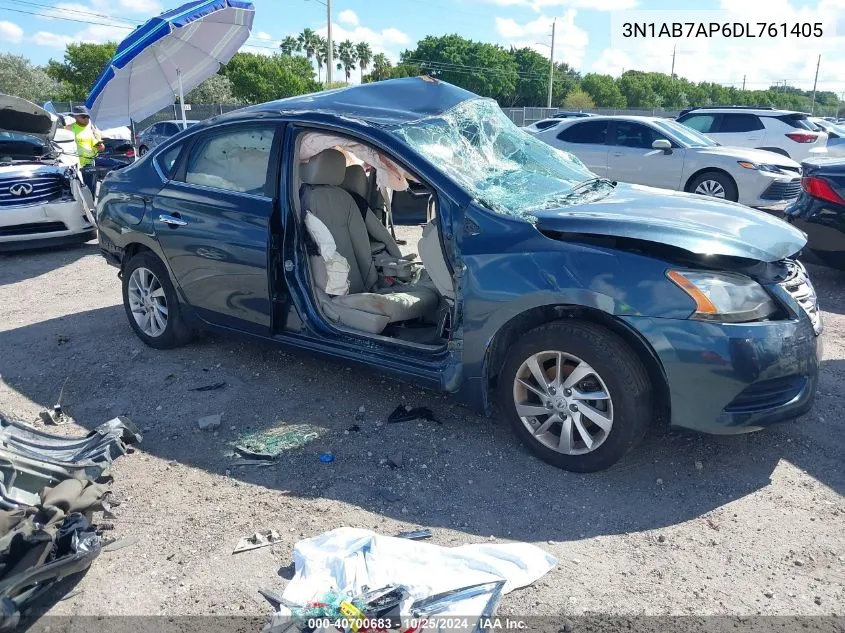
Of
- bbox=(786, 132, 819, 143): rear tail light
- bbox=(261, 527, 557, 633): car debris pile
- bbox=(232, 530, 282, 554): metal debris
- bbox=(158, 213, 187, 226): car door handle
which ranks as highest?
bbox=(786, 132, 819, 143): rear tail light

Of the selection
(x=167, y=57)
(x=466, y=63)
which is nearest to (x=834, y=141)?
(x=167, y=57)

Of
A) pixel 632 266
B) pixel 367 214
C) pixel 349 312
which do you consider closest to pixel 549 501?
pixel 632 266

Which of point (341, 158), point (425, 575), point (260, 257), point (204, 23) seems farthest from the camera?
point (204, 23)

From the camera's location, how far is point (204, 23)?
9.49m

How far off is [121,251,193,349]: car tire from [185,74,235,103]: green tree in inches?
1851

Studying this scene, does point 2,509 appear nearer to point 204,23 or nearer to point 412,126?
point 412,126

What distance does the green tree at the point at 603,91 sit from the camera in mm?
81500

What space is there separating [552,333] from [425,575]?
1.27 meters

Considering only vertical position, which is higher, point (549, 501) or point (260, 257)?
point (260, 257)

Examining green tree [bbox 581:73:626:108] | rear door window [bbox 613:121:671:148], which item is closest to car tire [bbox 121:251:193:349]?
rear door window [bbox 613:121:671:148]

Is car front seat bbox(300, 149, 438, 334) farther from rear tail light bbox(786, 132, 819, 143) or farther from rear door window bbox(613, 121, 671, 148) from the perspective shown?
rear tail light bbox(786, 132, 819, 143)

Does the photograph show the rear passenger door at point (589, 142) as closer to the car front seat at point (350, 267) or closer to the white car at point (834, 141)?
the white car at point (834, 141)

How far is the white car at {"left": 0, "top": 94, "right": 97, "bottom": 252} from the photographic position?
8.35 metres

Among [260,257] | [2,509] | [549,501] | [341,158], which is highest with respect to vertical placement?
[341,158]
